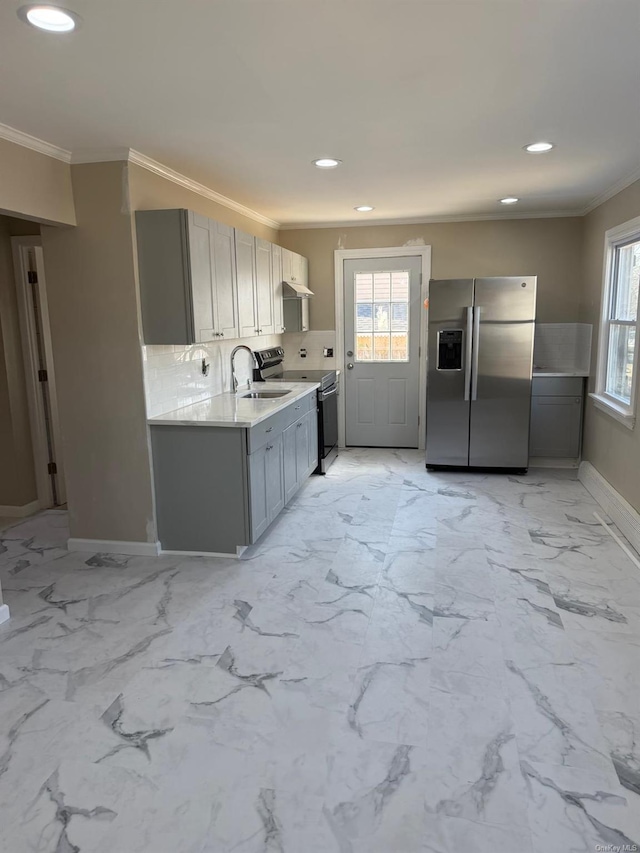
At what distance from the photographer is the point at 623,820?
1.74 m

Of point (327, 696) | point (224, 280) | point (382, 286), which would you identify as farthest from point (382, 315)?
point (327, 696)


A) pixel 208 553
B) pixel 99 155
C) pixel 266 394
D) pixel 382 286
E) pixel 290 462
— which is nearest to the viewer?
pixel 99 155

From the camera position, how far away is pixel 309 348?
6.36 metres

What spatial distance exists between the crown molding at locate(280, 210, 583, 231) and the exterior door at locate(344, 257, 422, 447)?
36 cm

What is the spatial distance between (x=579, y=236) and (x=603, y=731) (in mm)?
4803

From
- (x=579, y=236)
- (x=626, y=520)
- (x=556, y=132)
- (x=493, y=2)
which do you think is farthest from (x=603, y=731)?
(x=579, y=236)

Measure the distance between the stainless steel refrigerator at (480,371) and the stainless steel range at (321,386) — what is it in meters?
0.97

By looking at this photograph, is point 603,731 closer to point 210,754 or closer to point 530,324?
point 210,754

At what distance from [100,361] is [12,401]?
53.8 inches

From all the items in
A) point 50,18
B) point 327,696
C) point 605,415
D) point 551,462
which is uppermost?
point 50,18

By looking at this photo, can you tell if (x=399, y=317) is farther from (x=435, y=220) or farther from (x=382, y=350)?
(x=435, y=220)

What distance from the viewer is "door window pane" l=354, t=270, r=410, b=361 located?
240 inches

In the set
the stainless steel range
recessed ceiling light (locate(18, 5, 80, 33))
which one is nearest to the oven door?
the stainless steel range

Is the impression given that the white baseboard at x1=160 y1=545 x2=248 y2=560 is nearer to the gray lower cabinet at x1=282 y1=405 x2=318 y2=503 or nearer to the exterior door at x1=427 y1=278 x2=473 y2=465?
the gray lower cabinet at x1=282 y1=405 x2=318 y2=503
